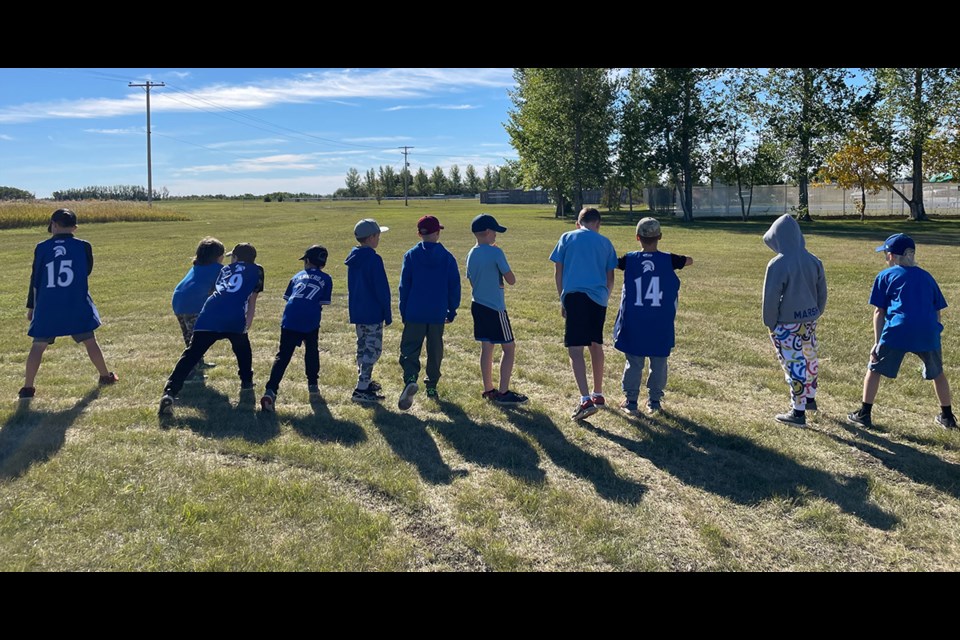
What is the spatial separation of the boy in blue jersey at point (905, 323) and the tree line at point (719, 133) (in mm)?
35745

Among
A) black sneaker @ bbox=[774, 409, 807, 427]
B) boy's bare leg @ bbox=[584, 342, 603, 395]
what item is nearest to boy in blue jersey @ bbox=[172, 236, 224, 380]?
boy's bare leg @ bbox=[584, 342, 603, 395]

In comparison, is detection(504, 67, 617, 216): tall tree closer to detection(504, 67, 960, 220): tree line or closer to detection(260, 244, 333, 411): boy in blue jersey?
detection(504, 67, 960, 220): tree line

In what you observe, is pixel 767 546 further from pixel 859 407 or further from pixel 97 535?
pixel 97 535

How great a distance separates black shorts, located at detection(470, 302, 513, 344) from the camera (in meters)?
6.45

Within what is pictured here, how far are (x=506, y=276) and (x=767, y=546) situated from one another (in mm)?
3482

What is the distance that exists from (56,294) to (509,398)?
4.96 meters

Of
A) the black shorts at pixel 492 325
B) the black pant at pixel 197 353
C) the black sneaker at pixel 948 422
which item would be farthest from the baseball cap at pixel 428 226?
the black sneaker at pixel 948 422

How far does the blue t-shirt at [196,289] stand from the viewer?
7285 millimetres

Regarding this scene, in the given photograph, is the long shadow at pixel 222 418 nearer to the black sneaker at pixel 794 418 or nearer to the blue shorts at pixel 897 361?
the black sneaker at pixel 794 418

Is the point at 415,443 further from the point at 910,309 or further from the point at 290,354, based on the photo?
the point at 910,309

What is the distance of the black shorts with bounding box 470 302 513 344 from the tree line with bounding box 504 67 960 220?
116 ft

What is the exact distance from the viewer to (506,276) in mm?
6367

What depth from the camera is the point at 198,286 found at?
7.32 metres

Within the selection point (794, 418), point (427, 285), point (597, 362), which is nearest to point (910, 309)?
point (794, 418)
